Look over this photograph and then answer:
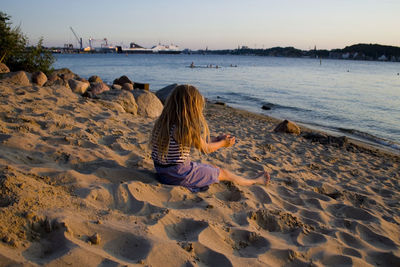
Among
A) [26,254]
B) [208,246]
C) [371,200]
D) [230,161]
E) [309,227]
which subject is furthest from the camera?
[230,161]

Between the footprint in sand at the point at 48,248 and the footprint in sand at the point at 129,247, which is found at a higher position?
the footprint in sand at the point at 48,248

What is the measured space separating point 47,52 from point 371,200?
12543 millimetres

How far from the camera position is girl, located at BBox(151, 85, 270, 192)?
3270 mm

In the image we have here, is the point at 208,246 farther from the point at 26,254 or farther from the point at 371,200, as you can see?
the point at 371,200

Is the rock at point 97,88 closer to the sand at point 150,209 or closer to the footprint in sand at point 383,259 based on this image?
the sand at point 150,209

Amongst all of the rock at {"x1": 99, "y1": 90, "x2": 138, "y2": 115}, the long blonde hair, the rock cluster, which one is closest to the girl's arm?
the long blonde hair

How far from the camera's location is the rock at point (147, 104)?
864 cm

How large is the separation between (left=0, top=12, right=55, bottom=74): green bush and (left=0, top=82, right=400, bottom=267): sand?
6.48 m

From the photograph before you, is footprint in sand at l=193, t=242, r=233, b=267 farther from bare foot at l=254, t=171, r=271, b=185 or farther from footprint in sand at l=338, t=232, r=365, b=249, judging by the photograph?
bare foot at l=254, t=171, r=271, b=185

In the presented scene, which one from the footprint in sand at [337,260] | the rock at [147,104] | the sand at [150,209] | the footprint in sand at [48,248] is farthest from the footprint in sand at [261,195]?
the rock at [147,104]

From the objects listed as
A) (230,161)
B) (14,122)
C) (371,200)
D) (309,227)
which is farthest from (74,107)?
(371,200)

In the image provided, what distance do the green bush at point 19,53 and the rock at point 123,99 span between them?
15.9 ft

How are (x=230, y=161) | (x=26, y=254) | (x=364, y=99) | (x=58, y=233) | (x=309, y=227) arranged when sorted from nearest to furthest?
1. (x=26, y=254)
2. (x=58, y=233)
3. (x=309, y=227)
4. (x=230, y=161)
5. (x=364, y=99)

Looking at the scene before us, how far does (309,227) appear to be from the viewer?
3.01 metres
